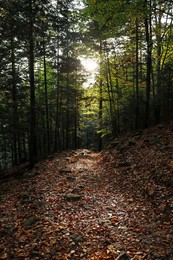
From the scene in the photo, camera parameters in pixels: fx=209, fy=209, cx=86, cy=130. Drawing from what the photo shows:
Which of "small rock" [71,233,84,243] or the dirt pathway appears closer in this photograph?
the dirt pathway

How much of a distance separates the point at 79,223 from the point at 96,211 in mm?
1022

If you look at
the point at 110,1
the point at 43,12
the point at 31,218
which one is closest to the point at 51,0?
the point at 43,12

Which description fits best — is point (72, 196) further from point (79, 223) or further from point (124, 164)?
point (124, 164)

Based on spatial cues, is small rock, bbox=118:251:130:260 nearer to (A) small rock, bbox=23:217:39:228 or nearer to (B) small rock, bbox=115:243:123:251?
(B) small rock, bbox=115:243:123:251

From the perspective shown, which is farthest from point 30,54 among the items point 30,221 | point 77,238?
point 77,238

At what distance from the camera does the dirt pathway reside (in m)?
5.43

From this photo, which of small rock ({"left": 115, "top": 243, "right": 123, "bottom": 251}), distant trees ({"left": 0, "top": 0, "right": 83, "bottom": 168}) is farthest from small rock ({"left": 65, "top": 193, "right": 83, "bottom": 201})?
distant trees ({"left": 0, "top": 0, "right": 83, "bottom": 168})

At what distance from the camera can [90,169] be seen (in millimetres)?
14211

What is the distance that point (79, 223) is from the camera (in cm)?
694

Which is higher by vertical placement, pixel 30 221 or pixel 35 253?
pixel 30 221

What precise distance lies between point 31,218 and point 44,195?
2.29 m

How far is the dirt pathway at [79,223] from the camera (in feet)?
17.8

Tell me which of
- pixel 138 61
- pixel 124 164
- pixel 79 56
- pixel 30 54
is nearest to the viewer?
pixel 124 164

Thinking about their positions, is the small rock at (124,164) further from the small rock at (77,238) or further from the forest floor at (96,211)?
the small rock at (77,238)
